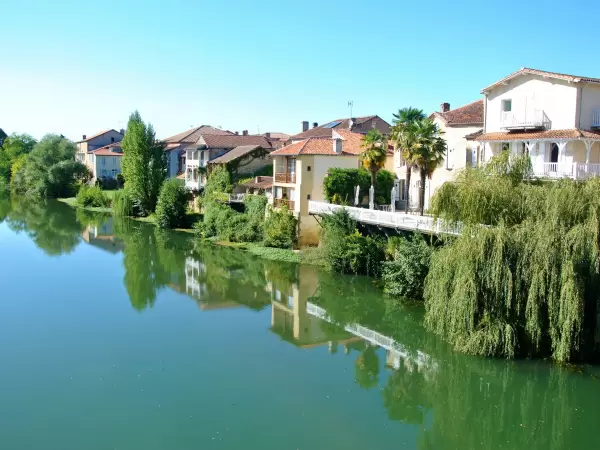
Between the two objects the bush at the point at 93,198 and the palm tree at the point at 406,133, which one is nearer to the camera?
the palm tree at the point at 406,133

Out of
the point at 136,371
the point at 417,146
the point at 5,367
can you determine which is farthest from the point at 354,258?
the point at 5,367

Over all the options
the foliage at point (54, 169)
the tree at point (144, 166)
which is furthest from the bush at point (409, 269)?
the foliage at point (54, 169)

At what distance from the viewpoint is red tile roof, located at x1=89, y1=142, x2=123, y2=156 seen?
93200mm

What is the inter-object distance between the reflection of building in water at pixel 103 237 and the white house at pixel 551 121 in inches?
1154

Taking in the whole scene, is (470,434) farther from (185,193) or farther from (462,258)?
(185,193)

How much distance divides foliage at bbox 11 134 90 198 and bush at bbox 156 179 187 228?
36.7m

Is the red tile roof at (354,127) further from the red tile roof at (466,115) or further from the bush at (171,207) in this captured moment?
the red tile roof at (466,115)

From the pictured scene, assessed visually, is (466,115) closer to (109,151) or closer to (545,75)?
(545,75)

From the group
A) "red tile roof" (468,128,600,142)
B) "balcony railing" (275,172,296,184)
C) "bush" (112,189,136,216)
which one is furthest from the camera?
"bush" (112,189,136,216)

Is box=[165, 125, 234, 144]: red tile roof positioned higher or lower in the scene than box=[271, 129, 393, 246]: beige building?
higher

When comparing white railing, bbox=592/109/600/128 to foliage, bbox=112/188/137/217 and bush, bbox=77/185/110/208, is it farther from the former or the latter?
bush, bbox=77/185/110/208

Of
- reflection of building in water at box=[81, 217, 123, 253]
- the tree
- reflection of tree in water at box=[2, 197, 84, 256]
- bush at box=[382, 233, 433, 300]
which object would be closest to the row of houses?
the tree

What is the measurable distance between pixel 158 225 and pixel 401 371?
39957 mm

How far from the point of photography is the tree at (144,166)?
64.4 metres
